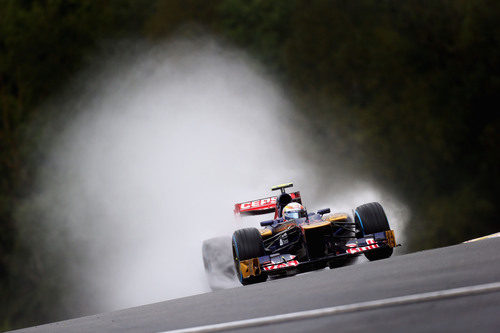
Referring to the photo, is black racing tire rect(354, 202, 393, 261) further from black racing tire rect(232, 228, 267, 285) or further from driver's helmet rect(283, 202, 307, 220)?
black racing tire rect(232, 228, 267, 285)

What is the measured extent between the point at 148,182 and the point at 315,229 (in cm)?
1763

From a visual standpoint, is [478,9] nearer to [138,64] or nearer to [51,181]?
[138,64]

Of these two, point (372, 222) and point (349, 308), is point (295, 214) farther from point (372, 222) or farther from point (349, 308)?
point (349, 308)

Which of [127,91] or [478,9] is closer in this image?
[478,9]

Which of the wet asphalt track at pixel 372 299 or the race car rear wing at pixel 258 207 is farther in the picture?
the race car rear wing at pixel 258 207

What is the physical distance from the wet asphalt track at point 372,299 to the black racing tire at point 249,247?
10.3ft

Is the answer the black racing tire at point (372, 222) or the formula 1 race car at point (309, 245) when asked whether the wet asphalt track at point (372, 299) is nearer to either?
the formula 1 race car at point (309, 245)

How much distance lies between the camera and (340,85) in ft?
101

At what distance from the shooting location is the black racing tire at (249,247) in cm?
1138

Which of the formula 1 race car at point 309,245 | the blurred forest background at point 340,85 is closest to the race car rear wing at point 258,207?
the formula 1 race car at point 309,245

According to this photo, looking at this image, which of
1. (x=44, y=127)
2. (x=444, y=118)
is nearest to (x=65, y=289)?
(x=44, y=127)

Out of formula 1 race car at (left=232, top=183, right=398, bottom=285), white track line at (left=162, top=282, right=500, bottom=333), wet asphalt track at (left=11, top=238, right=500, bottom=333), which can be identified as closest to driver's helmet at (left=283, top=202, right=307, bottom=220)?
formula 1 race car at (left=232, top=183, right=398, bottom=285)

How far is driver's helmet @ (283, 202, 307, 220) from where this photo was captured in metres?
12.3

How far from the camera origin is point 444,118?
2703 centimetres
